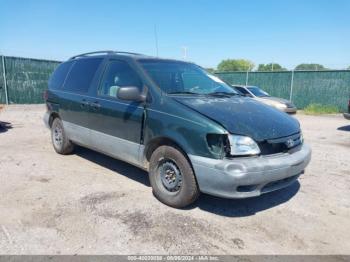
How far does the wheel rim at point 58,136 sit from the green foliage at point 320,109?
14.6 m

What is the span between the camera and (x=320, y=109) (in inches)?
695

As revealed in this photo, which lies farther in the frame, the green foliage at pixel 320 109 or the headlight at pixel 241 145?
the green foliage at pixel 320 109

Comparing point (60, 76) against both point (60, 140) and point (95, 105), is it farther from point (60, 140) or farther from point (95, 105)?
point (95, 105)

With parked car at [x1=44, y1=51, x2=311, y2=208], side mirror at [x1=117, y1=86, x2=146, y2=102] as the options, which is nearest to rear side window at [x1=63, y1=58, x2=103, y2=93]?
parked car at [x1=44, y1=51, x2=311, y2=208]

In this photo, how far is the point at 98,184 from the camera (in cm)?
471

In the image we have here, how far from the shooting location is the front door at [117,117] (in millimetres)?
4289

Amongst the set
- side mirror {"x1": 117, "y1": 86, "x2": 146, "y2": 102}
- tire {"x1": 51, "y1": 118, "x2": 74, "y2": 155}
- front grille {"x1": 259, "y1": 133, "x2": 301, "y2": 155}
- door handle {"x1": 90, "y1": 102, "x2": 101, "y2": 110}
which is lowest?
tire {"x1": 51, "y1": 118, "x2": 74, "y2": 155}

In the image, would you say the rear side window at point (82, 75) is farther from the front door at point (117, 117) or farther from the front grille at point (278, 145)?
the front grille at point (278, 145)

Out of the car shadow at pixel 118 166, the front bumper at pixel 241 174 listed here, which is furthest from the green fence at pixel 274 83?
the front bumper at pixel 241 174

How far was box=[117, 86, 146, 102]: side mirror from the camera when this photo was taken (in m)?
4.01

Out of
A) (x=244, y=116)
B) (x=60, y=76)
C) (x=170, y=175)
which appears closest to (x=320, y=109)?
(x=60, y=76)

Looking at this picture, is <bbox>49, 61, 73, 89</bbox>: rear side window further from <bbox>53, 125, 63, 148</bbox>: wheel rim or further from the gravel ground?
the gravel ground

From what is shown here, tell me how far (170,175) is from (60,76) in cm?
357

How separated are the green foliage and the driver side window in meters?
15.0
